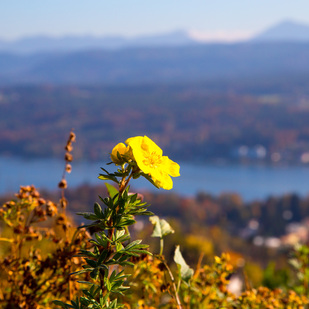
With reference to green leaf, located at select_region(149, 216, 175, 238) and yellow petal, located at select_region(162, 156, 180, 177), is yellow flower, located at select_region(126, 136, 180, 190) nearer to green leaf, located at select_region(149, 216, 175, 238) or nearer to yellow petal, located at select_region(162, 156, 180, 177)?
yellow petal, located at select_region(162, 156, 180, 177)

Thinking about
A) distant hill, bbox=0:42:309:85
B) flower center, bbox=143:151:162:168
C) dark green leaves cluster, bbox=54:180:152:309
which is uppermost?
flower center, bbox=143:151:162:168

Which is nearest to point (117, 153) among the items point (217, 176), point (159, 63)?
point (217, 176)

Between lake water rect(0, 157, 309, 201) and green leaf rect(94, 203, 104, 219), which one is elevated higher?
green leaf rect(94, 203, 104, 219)

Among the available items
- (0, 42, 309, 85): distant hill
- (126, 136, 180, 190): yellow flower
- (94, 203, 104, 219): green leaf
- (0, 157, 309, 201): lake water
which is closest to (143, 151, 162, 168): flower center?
(126, 136, 180, 190): yellow flower

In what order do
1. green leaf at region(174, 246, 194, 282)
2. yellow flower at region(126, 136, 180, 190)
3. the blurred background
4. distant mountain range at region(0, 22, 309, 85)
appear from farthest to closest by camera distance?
1. distant mountain range at region(0, 22, 309, 85)
2. the blurred background
3. green leaf at region(174, 246, 194, 282)
4. yellow flower at region(126, 136, 180, 190)

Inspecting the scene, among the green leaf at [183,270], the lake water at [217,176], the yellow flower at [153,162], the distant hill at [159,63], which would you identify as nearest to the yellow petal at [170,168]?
the yellow flower at [153,162]

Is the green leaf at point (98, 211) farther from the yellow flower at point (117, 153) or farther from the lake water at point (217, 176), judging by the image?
the lake water at point (217, 176)

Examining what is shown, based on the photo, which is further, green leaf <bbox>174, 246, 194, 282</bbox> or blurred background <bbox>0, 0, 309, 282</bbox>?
blurred background <bbox>0, 0, 309, 282</bbox>
